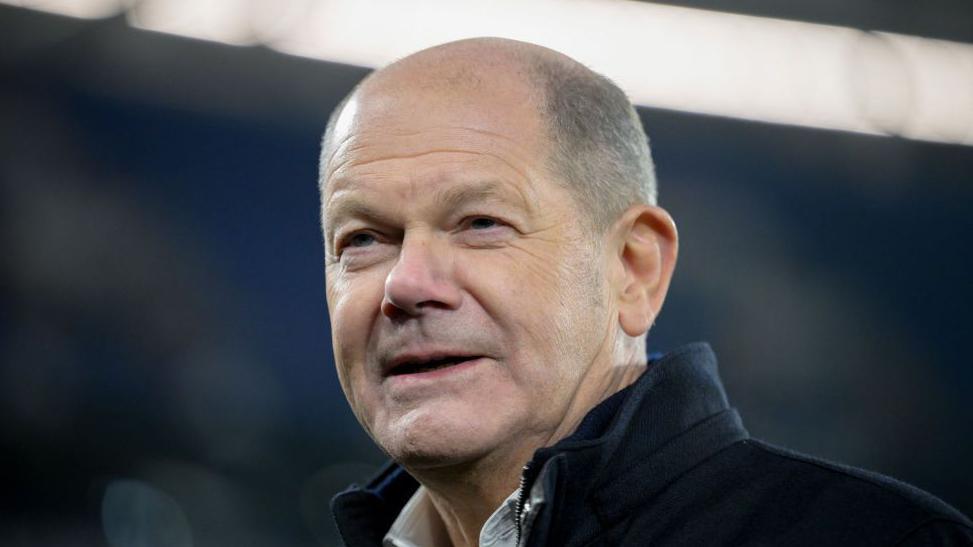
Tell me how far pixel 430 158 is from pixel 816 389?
3.30 metres

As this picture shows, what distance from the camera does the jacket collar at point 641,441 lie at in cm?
155

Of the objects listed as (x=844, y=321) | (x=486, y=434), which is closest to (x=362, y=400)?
(x=486, y=434)

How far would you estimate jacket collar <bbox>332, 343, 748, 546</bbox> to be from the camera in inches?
61.2

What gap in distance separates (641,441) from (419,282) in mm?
379

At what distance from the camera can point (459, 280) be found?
172 cm

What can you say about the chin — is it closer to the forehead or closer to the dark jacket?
the dark jacket

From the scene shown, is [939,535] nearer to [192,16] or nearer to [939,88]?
[939,88]

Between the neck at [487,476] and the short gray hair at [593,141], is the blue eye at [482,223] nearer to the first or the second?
the short gray hair at [593,141]

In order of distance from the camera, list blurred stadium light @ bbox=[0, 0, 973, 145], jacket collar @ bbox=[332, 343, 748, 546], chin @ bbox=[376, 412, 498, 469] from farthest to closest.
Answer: blurred stadium light @ bbox=[0, 0, 973, 145], chin @ bbox=[376, 412, 498, 469], jacket collar @ bbox=[332, 343, 748, 546]

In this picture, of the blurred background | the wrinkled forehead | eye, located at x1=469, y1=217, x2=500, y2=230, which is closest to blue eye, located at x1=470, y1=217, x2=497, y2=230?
eye, located at x1=469, y1=217, x2=500, y2=230

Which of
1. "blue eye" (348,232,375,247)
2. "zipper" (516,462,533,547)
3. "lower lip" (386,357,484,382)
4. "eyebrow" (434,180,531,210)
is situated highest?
"eyebrow" (434,180,531,210)

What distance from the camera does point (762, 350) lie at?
4738 millimetres

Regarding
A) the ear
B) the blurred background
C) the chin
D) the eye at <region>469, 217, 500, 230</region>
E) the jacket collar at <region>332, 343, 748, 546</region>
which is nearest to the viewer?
the jacket collar at <region>332, 343, 748, 546</region>

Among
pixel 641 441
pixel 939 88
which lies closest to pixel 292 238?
pixel 939 88
